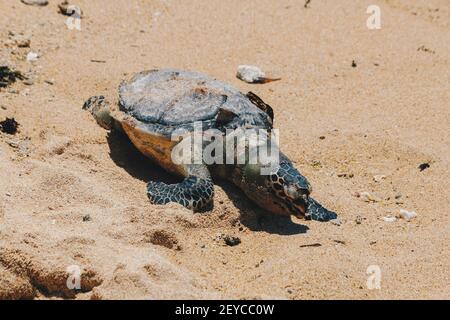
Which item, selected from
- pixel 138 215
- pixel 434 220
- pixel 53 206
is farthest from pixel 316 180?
pixel 53 206

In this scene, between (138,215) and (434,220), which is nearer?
(138,215)

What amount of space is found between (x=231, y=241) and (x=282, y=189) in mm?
602

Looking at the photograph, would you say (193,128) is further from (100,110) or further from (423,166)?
(423,166)

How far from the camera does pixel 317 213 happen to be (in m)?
5.77

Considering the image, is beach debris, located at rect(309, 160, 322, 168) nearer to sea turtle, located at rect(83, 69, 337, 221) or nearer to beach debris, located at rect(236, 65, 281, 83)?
sea turtle, located at rect(83, 69, 337, 221)

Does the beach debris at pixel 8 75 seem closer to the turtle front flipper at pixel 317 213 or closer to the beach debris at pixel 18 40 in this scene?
the beach debris at pixel 18 40

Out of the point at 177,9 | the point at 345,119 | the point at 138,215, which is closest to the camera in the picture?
the point at 138,215

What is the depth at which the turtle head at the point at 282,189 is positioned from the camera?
5.41 metres

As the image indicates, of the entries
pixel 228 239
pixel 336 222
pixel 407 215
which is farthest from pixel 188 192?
pixel 407 215

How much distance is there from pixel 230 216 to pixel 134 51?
3674 mm

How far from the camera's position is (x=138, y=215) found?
515 centimetres

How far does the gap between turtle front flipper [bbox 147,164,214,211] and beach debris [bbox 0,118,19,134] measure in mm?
1430

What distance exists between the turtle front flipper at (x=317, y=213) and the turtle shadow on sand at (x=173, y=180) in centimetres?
17
